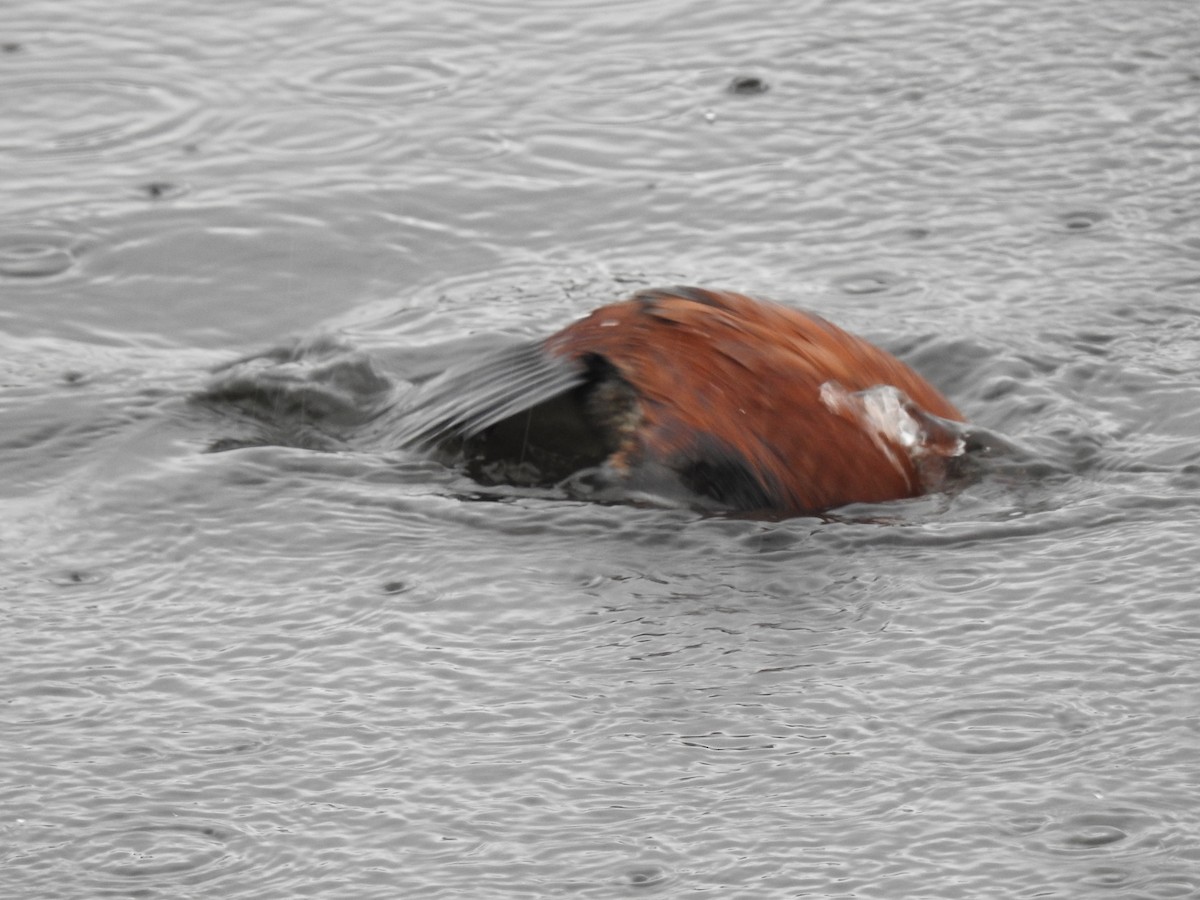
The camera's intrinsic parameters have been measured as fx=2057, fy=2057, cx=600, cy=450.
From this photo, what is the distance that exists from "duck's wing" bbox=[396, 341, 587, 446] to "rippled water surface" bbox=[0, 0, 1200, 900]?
0.12 metres

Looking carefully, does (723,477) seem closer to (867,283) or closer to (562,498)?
(562,498)

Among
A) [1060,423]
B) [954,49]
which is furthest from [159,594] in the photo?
[954,49]

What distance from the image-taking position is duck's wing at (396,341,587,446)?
4.41 metres

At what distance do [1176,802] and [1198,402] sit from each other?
1.77m

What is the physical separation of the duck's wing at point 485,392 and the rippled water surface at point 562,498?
124 mm

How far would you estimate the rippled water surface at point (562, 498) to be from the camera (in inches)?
123

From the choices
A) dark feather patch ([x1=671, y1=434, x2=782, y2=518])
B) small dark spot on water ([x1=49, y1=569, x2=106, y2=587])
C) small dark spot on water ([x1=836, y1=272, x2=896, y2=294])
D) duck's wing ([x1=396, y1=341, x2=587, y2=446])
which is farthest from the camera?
small dark spot on water ([x1=836, y1=272, x2=896, y2=294])

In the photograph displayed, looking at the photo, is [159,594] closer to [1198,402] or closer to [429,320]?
[429,320]

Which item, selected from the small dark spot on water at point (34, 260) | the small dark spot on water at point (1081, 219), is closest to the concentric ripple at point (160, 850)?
the small dark spot on water at point (34, 260)

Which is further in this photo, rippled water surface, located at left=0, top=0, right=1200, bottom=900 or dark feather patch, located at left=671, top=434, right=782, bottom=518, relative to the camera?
dark feather patch, located at left=671, top=434, right=782, bottom=518

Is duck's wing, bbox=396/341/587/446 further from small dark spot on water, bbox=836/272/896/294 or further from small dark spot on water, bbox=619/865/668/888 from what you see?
small dark spot on water, bbox=619/865/668/888

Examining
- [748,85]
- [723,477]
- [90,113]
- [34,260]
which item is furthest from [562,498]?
[90,113]

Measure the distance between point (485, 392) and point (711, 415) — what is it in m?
0.59

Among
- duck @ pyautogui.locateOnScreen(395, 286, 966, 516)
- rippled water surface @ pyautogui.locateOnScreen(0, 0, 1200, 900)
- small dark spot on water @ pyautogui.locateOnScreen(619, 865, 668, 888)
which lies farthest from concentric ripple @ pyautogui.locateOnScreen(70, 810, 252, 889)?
duck @ pyautogui.locateOnScreen(395, 286, 966, 516)
